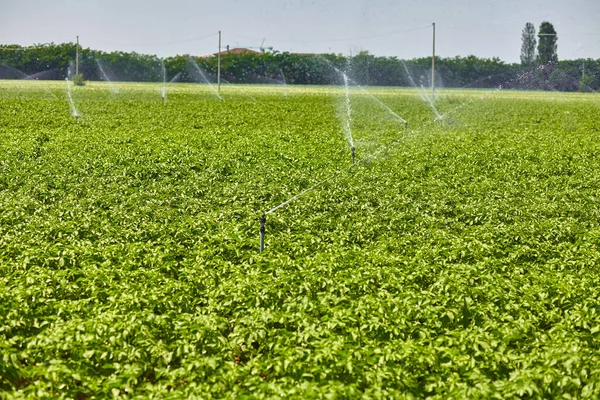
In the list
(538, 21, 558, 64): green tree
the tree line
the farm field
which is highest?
(538, 21, 558, 64): green tree

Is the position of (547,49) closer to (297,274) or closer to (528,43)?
(528,43)

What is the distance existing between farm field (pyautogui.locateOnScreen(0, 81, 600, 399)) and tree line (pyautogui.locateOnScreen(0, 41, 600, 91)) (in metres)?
68.7

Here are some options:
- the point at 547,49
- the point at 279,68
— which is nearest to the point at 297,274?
the point at 547,49

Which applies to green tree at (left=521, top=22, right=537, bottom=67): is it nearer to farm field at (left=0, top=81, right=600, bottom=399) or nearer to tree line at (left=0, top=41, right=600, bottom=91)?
tree line at (left=0, top=41, right=600, bottom=91)

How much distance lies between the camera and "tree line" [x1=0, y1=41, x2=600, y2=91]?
87.1 m

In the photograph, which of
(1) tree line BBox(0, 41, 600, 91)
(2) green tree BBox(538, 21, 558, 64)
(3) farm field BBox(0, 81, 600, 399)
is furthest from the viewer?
(1) tree line BBox(0, 41, 600, 91)

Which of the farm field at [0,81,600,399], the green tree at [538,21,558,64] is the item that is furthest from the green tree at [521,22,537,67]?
the farm field at [0,81,600,399]

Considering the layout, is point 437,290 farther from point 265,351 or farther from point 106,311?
point 106,311

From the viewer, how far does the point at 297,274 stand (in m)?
9.18

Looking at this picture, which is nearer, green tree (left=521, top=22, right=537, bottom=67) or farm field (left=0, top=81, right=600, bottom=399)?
farm field (left=0, top=81, right=600, bottom=399)

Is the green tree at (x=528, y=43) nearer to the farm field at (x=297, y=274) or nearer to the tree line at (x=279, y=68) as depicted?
the tree line at (x=279, y=68)

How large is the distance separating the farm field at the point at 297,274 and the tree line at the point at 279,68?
68717 millimetres

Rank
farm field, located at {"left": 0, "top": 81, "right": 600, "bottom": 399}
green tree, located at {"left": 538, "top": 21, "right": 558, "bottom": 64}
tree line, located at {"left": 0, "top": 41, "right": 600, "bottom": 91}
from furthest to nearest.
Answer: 1. tree line, located at {"left": 0, "top": 41, "right": 600, "bottom": 91}
2. green tree, located at {"left": 538, "top": 21, "right": 558, "bottom": 64}
3. farm field, located at {"left": 0, "top": 81, "right": 600, "bottom": 399}

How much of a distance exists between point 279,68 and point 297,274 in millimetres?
88227
